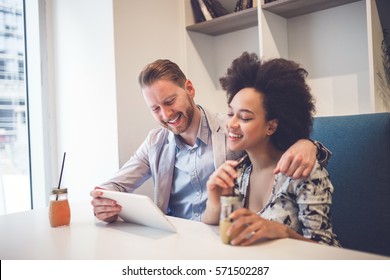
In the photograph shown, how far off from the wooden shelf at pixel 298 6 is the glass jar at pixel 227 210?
1.27 metres

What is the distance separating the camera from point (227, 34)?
2324 millimetres

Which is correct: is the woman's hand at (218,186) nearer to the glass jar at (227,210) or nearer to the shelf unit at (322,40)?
the glass jar at (227,210)

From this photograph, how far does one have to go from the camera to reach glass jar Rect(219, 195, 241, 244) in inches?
32.9

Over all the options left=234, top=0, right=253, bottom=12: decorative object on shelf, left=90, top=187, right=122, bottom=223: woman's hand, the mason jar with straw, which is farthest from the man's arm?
left=234, top=0, right=253, bottom=12: decorative object on shelf

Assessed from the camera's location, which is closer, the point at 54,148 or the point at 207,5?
the point at 207,5

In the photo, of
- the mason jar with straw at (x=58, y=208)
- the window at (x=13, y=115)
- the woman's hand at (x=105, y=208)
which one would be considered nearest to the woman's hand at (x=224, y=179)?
the woman's hand at (x=105, y=208)

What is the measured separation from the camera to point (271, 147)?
112cm

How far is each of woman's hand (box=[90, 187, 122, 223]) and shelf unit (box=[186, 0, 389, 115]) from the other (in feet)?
3.74

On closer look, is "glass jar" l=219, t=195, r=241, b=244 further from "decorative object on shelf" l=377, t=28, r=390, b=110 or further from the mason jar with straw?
"decorative object on shelf" l=377, t=28, r=390, b=110

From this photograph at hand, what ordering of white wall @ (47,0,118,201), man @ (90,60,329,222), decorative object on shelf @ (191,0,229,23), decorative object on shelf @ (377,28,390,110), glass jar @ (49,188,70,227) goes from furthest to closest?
1. decorative object on shelf @ (191,0,229,23)
2. white wall @ (47,0,118,201)
3. decorative object on shelf @ (377,28,390,110)
4. man @ (90,60,329,222)
5. glass jar @ (49,188,70,227)

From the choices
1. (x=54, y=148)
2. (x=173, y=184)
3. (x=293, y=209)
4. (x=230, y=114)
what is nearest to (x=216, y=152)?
(x=173, y=184)

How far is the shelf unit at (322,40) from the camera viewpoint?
1836 millimetres
